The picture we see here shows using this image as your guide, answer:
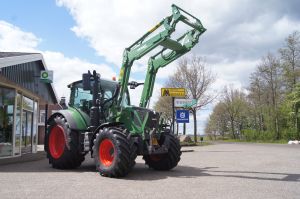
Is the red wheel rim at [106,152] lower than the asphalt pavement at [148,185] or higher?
higher

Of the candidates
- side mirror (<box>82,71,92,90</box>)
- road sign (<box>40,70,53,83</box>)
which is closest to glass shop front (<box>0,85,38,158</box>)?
road sign (<box>40,70,53,83</box>)

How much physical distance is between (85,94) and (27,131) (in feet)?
28.5

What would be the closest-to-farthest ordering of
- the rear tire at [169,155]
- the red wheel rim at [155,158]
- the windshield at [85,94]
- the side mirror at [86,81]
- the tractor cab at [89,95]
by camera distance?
the side mirror at [86,81] < the rear tire at [169,155] < the tractor cab at [89,95] < the red wheel rim at [155,158] < the windshield at [85,94]

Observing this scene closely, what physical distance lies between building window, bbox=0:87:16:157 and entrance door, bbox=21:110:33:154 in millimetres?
2125

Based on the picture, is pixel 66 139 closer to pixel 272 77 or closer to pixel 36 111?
pixel 36 111

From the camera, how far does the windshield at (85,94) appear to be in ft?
36.9

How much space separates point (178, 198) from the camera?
6645mm

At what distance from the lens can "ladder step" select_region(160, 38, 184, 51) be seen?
10.2 m

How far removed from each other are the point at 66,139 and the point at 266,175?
229 inches

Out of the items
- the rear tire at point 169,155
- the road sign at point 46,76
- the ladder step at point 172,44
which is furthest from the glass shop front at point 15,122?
the ladder step at point 172,44

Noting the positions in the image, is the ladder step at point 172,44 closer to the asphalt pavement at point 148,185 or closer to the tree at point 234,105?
the asphalt pavement at point 148,185

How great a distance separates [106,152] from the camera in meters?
9.70

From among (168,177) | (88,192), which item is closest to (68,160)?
(168,177)

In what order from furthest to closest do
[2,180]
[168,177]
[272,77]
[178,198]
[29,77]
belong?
[272,77], [29,77], [168,177], [2,180], [178,198]
